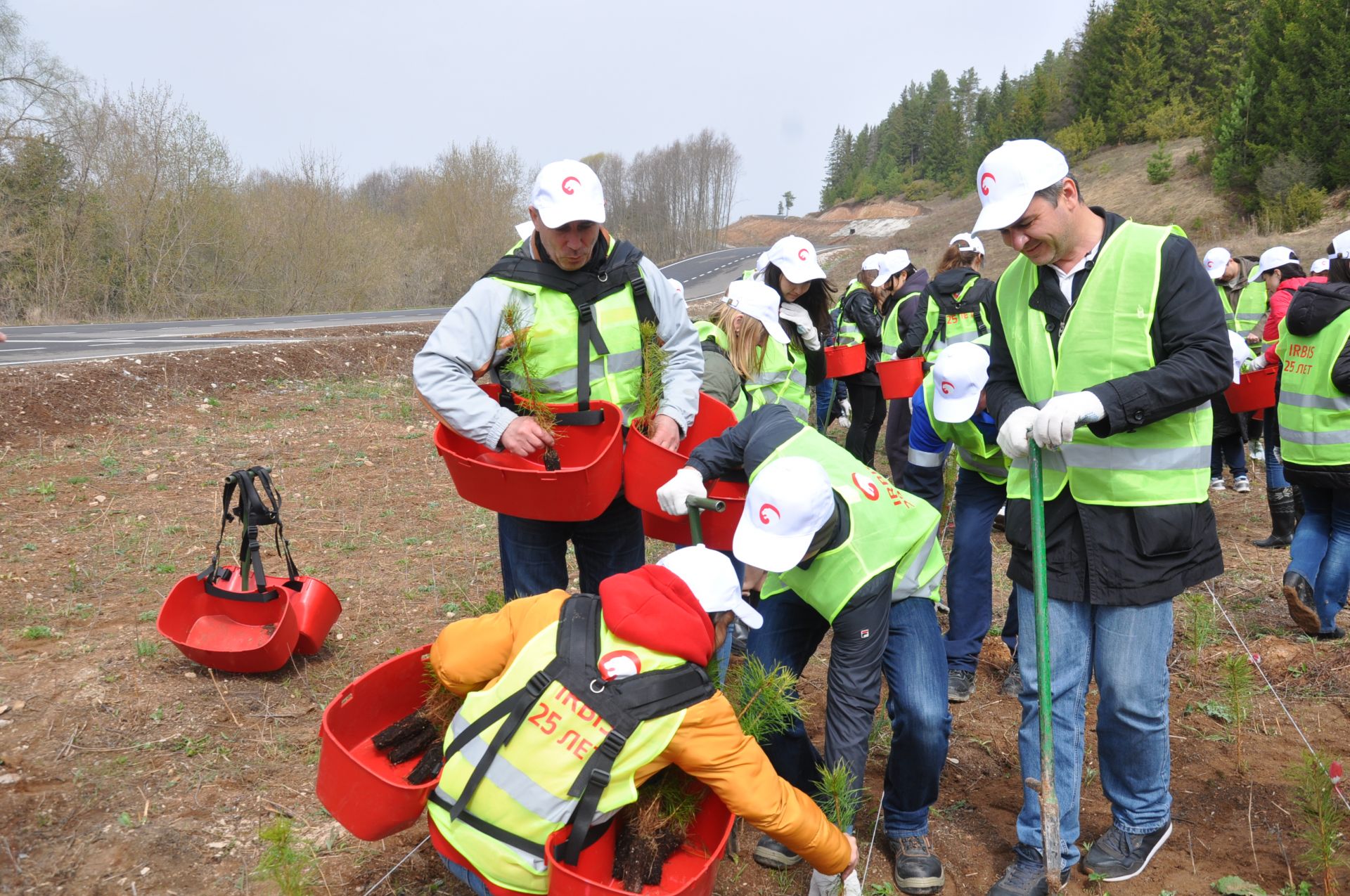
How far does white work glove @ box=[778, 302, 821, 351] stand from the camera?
189 inches

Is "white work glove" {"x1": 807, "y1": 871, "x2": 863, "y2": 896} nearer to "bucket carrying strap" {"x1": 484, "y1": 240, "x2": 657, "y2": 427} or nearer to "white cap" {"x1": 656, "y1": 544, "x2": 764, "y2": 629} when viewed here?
"white cap" {"x1": 656, "y1": 544, "x2": 764, "y2": 629}

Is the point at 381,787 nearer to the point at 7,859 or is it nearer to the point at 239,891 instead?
the point at 239,891

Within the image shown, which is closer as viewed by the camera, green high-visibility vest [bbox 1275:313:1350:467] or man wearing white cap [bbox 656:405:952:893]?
man wearing white cap [bbox 656:405:952:893]

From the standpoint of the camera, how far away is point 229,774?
10.3 feet

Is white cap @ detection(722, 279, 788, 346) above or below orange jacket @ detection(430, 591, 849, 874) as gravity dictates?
above

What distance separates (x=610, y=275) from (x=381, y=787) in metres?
1.65

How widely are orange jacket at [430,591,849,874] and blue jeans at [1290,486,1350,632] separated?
3341mm

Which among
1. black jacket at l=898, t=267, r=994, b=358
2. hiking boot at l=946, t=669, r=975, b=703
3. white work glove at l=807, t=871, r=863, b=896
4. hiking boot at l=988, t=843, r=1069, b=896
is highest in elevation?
black jacket at l=898, t=267, r=994, b=358

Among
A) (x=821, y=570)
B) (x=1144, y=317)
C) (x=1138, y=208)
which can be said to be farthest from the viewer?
(x=1138, y=208)

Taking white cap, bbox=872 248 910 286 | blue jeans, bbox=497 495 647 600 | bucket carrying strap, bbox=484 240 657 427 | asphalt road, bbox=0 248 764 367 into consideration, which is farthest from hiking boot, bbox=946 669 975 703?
asphalt road, bbox=0 248 764 367

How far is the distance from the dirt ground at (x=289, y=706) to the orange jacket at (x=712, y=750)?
0.69 metres

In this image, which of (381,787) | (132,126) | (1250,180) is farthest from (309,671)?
(1250,180)

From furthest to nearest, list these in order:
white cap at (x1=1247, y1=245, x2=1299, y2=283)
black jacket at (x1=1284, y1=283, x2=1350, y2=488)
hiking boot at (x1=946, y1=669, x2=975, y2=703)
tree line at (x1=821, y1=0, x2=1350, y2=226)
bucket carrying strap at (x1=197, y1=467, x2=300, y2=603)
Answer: tree line at (x1=821, y1=0, x2=1350, y2=226) < white cap at (x1=1247, y1=245, x2=1299, y2=283) < black jacket at (x1=1284, y1=283, x2=1350, y2=488) < hiking boot at (x1=946, y1=669, x2=975, y2=703) < bucket carrying strap at (x1=197, y1=467, x2=300, y2=603)

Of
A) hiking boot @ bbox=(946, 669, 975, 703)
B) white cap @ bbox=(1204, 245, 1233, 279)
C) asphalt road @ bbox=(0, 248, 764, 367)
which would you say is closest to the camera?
hiking boot @ bbox=(946, 669, 975, 703)
